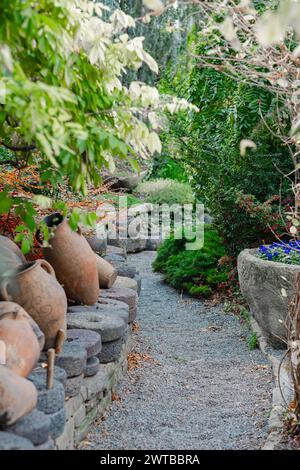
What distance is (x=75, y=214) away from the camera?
3.14m

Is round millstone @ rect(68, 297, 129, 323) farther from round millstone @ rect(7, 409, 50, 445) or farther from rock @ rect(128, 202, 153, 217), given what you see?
rock @ rect(128, 202, 153, 217)

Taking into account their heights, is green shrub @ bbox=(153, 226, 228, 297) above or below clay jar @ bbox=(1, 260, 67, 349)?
below

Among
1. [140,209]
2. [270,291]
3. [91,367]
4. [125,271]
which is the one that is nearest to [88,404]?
[91,367]

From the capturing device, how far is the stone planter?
17.0 ft

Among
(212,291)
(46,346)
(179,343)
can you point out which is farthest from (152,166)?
(46,346)

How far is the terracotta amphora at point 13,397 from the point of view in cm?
274

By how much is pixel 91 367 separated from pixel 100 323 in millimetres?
521

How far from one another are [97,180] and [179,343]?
318 cm

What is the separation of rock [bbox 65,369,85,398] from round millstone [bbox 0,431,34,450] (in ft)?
2.80

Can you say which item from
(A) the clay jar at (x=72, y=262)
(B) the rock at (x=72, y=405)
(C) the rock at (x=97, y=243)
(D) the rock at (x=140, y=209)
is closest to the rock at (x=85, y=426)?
(B) the rock at (x=72, y=405)

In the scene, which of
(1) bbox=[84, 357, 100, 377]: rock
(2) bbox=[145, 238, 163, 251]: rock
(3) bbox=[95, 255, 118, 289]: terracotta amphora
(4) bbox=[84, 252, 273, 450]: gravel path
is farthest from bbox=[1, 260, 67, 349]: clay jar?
(2) bbox=[145, 238, 163, 251]: rock

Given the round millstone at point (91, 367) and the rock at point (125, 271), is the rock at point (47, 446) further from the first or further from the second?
the rock at point (125, 271)

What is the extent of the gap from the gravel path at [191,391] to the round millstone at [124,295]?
0.48 metres

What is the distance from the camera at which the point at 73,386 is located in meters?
3.58
